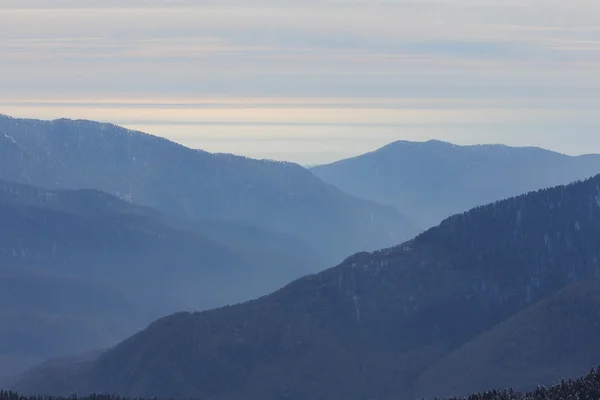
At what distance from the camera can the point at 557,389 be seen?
639ft

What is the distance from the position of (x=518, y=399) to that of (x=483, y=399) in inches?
338

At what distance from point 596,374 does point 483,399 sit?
43.2 ft

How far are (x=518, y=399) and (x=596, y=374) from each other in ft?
36.1

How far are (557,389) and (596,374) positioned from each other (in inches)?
190

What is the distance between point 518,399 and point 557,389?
22.1 ft

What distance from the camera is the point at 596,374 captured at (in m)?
195

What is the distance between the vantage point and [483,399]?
19825 cm

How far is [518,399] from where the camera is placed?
190 meters

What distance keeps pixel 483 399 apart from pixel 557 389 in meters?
8.84
